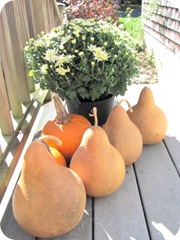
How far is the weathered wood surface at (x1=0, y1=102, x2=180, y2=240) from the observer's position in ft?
2.78

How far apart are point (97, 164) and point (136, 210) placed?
0.68 feet

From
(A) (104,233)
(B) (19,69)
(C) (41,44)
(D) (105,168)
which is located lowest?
(A) (104,233)

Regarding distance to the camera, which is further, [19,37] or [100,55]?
[19,37]

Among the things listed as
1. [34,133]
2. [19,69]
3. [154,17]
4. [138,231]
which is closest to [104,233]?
[138,231]

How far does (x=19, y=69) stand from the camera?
4.88 ft

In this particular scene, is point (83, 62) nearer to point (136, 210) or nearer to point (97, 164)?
point (97, 164)

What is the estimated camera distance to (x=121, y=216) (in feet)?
2.96

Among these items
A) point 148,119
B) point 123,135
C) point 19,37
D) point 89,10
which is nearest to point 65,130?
point 123,135

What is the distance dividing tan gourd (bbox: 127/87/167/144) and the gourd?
0.26 m

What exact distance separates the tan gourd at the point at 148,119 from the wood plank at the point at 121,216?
271 mm

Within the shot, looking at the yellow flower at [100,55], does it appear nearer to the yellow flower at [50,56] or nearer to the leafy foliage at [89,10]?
the yellow flower at [50,56]

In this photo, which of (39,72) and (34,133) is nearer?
(39,72)

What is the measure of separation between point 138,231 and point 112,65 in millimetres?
690

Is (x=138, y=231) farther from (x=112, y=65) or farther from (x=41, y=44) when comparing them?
(x=41, y=44)
